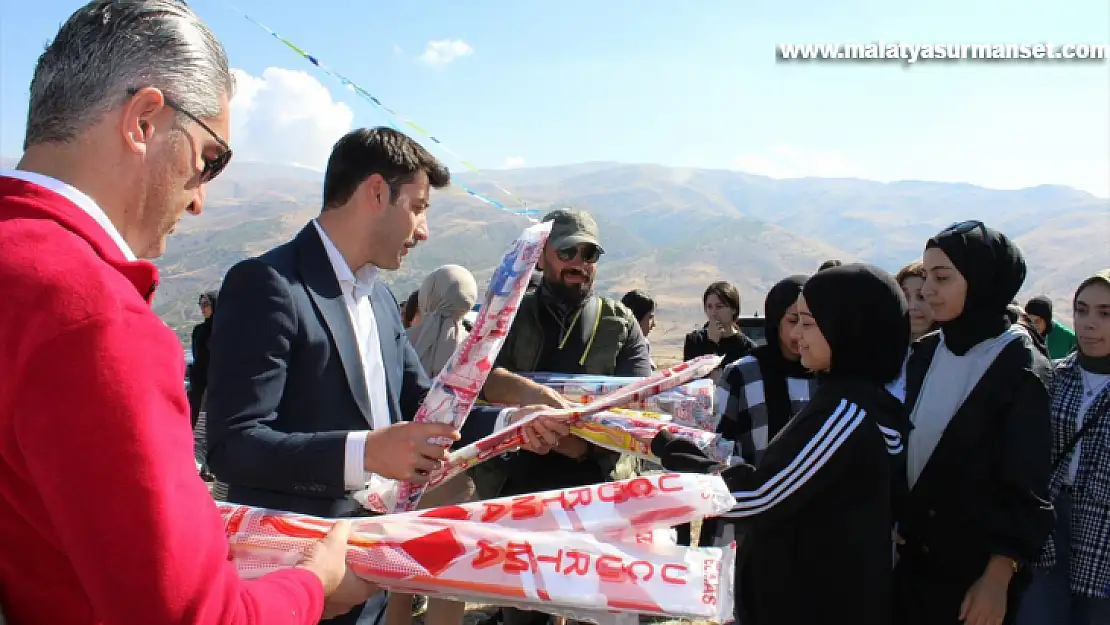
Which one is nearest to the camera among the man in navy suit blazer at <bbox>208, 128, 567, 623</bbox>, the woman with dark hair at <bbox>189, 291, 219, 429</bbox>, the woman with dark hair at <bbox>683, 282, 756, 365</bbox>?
the man in navy suit blazer at <bbox>208, 128, 567, 623</bbox>

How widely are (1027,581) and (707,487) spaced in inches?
74.7

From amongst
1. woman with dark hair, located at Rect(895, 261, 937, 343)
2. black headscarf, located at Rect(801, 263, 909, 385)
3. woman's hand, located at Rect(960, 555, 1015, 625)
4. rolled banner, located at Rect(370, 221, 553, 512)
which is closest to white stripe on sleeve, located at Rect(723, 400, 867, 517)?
black headscarf, located at Rect(801, 263, 909, 385)

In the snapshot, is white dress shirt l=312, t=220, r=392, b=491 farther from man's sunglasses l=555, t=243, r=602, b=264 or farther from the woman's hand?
the woman's hand

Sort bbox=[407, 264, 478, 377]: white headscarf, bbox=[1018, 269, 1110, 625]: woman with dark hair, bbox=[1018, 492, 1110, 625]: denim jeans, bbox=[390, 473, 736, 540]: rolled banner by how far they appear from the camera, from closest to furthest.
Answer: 1. bbox=[390, 473, 736, 540]: rolled banner
2. bbox=[1018, 269, 1110, 625]: woman with dark hair
3. bbox=[1018, 492, 1110, 625]: denim jeans
4. bbox=[407, 264, 478, 377]: white headscarf

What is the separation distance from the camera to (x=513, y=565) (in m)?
1.66

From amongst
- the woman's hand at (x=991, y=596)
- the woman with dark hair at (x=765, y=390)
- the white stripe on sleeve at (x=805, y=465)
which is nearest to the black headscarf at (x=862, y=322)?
the white stripe on sleeve at (x=805, y=465)

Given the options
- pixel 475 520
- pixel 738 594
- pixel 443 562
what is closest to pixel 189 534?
pixel 443 562

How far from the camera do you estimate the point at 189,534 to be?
93 cm

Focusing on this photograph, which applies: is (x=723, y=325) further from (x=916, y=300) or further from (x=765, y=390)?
(x=765, y=390)

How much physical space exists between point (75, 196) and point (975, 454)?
3.15 meters

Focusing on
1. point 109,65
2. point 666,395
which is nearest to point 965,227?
point 666,395

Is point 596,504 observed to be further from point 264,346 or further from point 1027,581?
point 1027,581

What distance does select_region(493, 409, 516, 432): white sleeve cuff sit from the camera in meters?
2.57

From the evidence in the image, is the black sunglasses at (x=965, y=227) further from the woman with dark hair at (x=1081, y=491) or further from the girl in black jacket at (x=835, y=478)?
the woman with dark hair at (x=1081, y=491)
